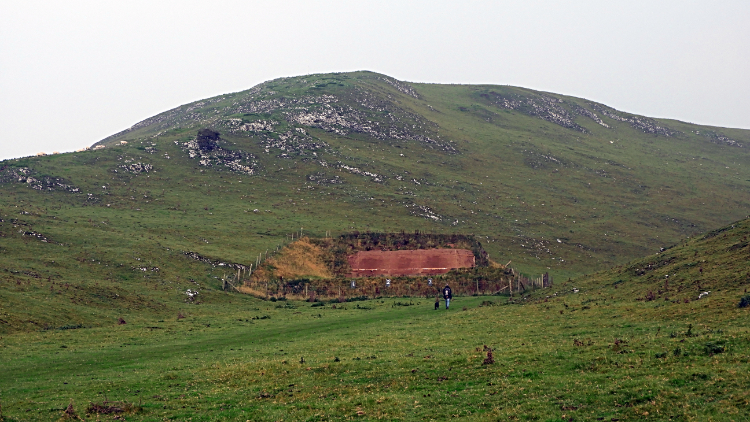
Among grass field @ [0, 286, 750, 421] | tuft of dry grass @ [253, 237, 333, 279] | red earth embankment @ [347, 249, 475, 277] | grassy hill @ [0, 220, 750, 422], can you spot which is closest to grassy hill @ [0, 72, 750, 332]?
tuft of dry grass @ [253, 237, 333, 279]

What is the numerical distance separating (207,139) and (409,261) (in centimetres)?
8493

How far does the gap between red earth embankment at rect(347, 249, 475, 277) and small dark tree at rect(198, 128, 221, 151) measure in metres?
74.5

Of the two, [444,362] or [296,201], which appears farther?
[296,201]

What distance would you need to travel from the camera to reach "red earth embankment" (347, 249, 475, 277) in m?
87.2

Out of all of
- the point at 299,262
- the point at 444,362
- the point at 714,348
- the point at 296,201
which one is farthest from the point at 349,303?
the point at 296,201

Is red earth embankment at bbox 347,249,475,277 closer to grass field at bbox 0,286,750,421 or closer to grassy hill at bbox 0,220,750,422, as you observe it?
grassy hill at bbox 0,220,750,422

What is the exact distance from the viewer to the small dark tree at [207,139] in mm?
155375

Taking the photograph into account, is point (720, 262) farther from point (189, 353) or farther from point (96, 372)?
point (96, 372)

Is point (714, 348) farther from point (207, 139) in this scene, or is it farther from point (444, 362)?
point (207, 139)

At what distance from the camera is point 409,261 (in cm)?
9056

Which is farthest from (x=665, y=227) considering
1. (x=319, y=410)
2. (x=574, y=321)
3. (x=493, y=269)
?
(x=319, y=410)

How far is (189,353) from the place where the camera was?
137ft

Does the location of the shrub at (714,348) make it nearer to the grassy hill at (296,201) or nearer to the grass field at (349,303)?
the grass field at (349,303)

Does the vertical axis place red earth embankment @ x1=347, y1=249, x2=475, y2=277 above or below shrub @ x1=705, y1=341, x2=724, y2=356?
below
